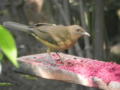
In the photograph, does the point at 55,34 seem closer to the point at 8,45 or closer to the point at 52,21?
the point at 8,45

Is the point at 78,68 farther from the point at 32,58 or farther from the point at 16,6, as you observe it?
the point at 16,6

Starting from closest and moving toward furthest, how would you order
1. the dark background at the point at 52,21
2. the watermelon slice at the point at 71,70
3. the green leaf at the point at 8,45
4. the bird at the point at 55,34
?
1. the green leaf at the point at 8,45
2. the watermelon slice at the point at 71,70
3. the bird at the point at 55,34
4. the dark background at the point at 52,21

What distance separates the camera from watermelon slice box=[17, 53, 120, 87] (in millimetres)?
2547

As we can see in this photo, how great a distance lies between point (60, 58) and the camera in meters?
3.16

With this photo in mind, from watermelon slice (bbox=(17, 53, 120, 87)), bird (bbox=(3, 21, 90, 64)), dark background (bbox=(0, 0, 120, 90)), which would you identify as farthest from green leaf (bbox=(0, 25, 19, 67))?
dark background (bbox=(0, 0, 120, 90))

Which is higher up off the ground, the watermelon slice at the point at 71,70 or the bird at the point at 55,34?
the bird at the point at 55,34

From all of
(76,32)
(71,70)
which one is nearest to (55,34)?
(76,32)

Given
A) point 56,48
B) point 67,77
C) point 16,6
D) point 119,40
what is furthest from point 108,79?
point 119,40

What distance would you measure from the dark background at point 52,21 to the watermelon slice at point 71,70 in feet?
1.32

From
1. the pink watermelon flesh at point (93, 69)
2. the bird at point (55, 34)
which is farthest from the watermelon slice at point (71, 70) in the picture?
the bird at point (55, 34)

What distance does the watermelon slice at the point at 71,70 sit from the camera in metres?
2.55

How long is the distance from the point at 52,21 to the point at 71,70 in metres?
2.99

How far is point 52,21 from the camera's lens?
564cm

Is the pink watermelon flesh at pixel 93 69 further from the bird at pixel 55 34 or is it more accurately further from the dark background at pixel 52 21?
the dark background at pixel 52 21
